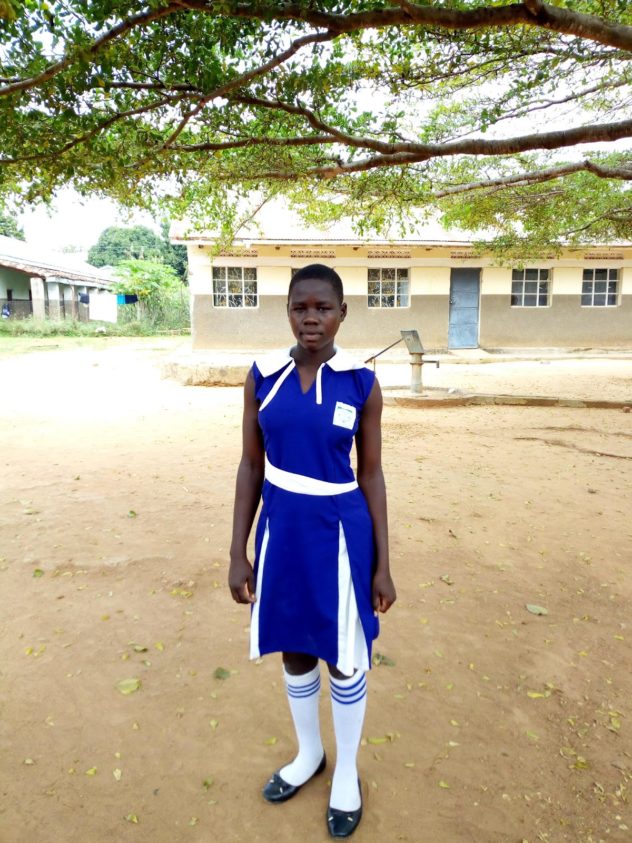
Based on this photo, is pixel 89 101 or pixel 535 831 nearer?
pixel 535 831

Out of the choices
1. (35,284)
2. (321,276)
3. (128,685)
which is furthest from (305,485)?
(35,284)

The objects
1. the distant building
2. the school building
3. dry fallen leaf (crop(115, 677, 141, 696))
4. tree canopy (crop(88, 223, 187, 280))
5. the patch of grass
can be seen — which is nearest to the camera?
dry fallen leaf (crop(115, 677, 141, 696))

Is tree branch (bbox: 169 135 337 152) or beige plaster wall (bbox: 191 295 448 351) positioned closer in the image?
tree branch (bbox: 169 135 337 152)

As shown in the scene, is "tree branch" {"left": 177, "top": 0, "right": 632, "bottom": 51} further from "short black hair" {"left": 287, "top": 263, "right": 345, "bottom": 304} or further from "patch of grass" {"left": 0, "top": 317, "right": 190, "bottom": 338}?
"patch of grass" {"left": 0, "top": 317, "right": 190, "bottom": 338}

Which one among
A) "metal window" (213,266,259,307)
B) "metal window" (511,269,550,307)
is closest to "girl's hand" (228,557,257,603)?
"metal window" (213,266,259,307)

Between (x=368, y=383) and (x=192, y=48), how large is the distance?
359 cm

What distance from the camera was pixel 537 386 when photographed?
1077cm

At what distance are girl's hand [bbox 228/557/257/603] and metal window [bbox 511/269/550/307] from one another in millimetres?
16550

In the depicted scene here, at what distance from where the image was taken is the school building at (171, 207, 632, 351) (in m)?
15.2

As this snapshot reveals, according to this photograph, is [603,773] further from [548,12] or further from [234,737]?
[548,12]

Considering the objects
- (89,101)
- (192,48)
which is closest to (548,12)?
(192,48)

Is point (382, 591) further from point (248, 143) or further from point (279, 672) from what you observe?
point (248, 143)

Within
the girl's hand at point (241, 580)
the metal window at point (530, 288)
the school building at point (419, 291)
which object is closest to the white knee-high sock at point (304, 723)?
the girl's hand at point (241, 580)

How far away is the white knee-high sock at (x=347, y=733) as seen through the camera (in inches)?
68.1
